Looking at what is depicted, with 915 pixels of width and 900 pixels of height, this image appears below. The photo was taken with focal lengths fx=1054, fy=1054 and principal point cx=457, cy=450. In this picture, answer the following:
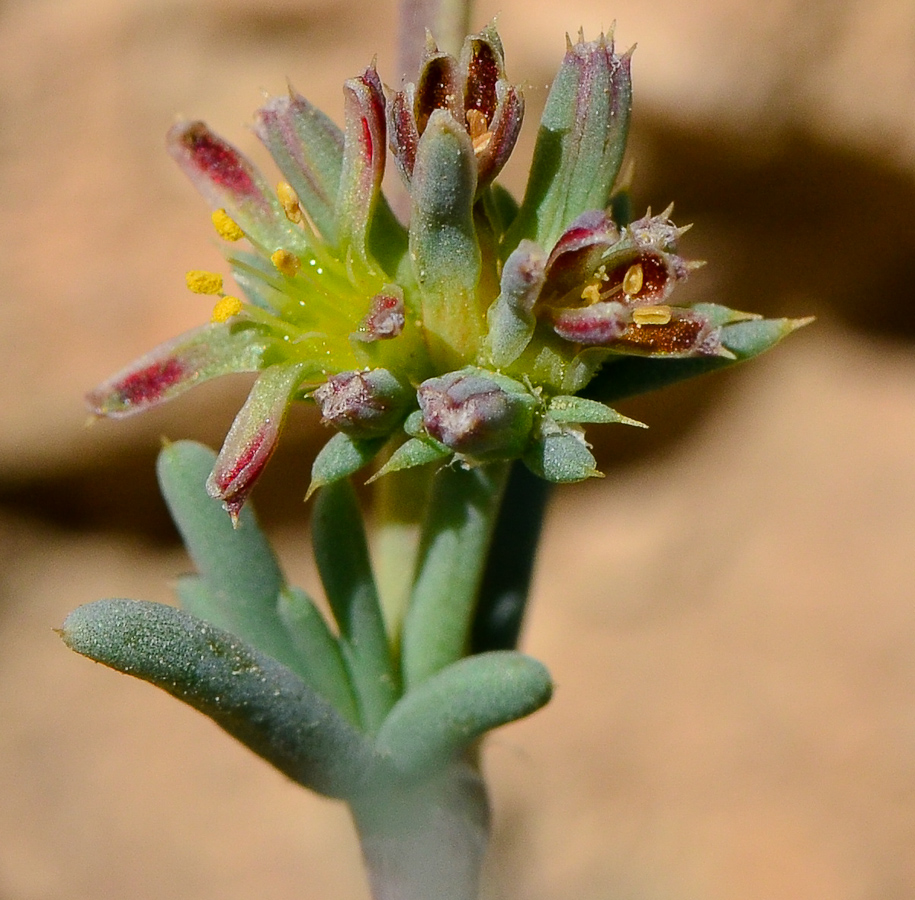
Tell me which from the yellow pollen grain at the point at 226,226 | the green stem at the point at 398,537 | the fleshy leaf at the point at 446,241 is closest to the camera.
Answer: the fleshy leaf at the point at 446,241

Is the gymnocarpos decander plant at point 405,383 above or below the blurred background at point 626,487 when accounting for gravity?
above

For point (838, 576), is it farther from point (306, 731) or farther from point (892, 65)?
point (306, 731)

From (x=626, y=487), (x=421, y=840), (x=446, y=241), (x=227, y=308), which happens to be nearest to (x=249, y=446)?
(x=227, y=308)

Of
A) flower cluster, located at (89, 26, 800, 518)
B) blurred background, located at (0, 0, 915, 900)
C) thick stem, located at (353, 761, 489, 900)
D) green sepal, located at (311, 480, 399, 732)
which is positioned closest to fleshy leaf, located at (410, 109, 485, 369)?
flower cluster, located at (89, 26, 800, 518)

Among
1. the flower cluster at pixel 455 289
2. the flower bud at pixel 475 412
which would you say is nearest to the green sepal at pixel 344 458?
the flower cluster at pixel 455 289

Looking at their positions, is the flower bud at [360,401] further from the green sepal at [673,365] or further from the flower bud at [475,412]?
the green sepal at [673,365]

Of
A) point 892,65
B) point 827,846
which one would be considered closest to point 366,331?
point 827,846

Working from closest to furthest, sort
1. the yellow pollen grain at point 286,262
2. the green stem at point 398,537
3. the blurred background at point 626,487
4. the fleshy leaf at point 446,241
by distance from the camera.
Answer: the fleshy leaf at point 446,241, the yellow pollen grain at point 286,262, the green stem at point 398,537, the blurred background at point 626,487
